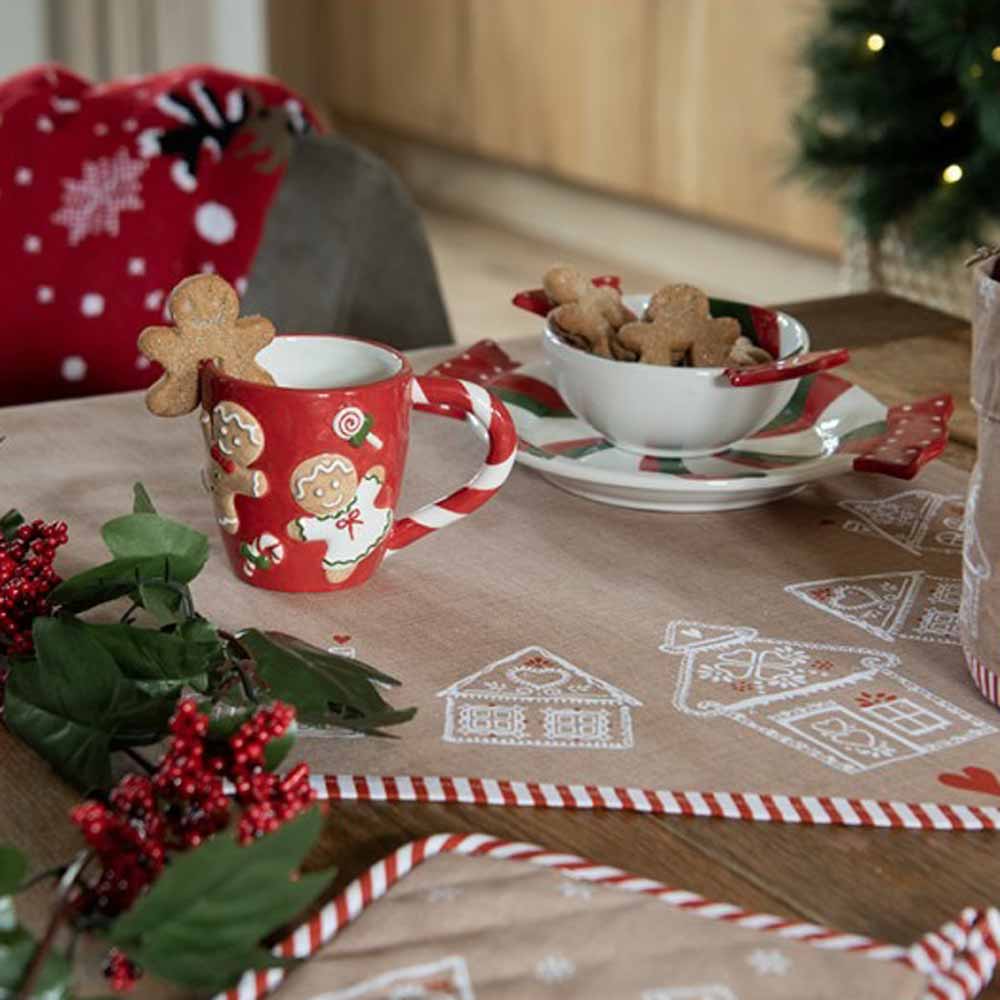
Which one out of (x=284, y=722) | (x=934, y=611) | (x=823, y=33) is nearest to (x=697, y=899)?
(x=284, y=722)

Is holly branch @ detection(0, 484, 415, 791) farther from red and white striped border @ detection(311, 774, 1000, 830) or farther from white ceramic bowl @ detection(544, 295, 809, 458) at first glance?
white ceramic bowl @ detection(544, 295, 809, 458)

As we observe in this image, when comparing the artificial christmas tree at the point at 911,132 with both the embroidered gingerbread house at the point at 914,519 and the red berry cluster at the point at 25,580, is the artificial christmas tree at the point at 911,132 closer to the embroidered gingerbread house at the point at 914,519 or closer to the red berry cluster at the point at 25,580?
the embroidered gingerbread house at the point at 914,519

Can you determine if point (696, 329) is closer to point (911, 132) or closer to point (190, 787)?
point (190, 787)

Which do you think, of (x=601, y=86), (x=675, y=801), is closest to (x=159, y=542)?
(x=675, y=801)

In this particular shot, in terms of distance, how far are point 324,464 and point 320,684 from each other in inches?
5.7

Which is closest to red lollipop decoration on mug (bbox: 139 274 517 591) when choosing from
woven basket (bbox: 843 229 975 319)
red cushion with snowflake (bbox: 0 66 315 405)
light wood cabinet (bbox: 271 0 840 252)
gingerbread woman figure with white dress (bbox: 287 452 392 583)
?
gingerbread woman figure with white dress (bbox: 287 452 392 583)

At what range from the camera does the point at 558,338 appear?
95 cm

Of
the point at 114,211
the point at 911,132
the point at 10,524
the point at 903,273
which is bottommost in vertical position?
the point at 903,273

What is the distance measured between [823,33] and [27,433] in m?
2.13

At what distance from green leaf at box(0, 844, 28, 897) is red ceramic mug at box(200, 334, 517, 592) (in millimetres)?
305

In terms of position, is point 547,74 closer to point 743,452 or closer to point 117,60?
point 117,60

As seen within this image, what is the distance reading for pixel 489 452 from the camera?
2.71 feet

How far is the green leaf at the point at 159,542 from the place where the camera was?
2.40 feet

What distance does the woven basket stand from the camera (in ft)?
9.20
